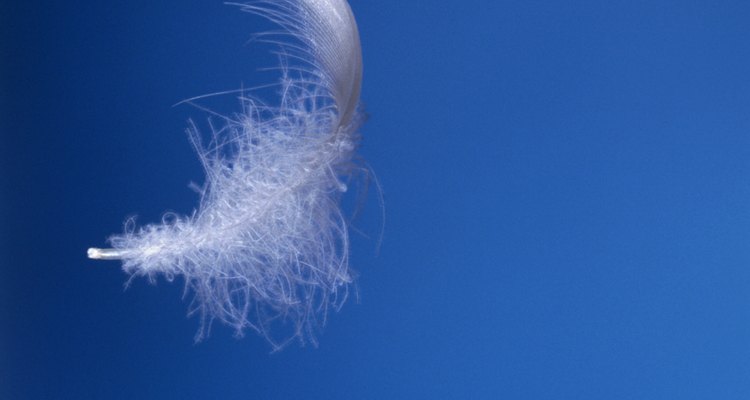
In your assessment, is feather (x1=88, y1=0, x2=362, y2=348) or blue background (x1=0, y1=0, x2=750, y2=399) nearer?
feather (x1=88, y1=0, x2=362, y2=348)

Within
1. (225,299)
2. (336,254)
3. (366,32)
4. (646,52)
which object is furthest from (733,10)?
(225,299)

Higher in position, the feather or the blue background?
the blue background

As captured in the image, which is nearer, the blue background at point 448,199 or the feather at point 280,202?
the feather at point 280,202

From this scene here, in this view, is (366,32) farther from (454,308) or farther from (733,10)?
(733,10)

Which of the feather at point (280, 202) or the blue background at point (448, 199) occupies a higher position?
the blue background at point (448, 199)

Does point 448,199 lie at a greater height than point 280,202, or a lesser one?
greater
